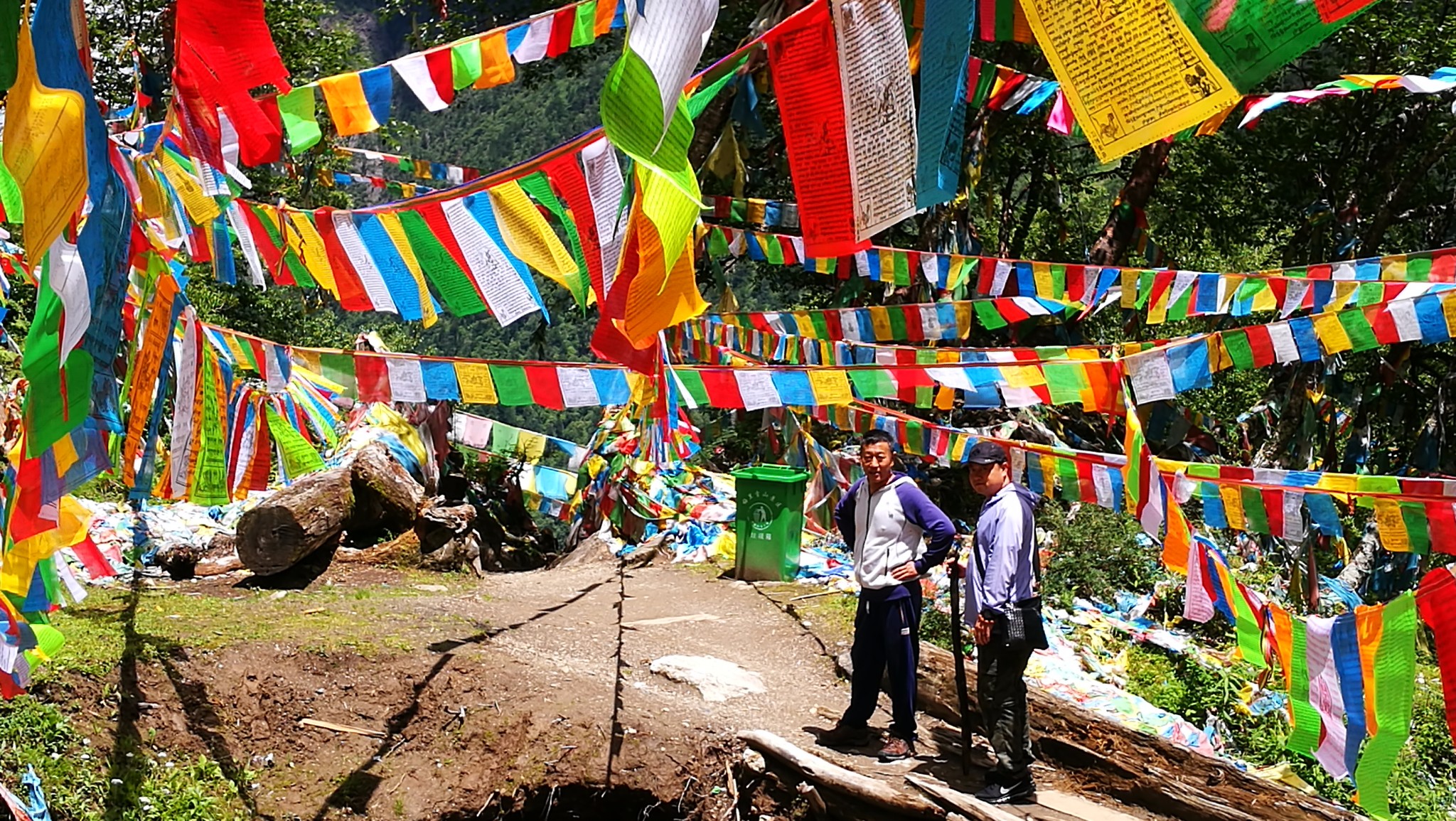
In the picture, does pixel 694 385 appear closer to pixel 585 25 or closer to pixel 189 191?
pixel 585 25

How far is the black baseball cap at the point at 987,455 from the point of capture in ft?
19.0

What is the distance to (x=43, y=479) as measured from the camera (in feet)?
12.2

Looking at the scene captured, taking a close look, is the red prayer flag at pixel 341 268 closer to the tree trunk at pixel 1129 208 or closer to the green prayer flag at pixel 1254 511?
the green prayer flag at pixel 1254 511

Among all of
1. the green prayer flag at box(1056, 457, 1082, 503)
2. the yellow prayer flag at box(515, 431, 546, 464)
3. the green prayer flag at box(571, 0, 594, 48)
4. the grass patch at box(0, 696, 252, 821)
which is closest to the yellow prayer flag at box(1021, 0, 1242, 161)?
the green prayer flag at box(571, 0, 594, 48)

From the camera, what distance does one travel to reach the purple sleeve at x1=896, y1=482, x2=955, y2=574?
603 cm

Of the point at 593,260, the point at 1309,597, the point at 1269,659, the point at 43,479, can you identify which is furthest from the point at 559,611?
the point at 1309,597

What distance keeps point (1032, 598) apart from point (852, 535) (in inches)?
45.8

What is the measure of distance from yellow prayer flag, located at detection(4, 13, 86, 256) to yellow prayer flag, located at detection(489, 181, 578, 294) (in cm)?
287

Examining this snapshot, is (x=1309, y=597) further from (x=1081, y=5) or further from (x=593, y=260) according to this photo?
(x=1081, y=5)

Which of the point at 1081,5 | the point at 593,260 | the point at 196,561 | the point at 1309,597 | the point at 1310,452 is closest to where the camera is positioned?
the point at 1081,5

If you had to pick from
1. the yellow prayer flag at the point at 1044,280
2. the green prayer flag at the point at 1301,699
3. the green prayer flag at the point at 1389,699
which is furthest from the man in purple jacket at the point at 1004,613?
the yellow prayer flag at the point at 1044,280

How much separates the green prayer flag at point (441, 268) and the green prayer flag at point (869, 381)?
2.42 meters

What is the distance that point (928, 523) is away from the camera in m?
6.11

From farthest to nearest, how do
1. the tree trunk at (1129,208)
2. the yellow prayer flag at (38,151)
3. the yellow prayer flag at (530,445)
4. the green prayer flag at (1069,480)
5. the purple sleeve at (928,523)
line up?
the tree trunk at (1129,208), the yellow prayer flag at (530,445), the green prayer flag at (1069,480), the purple sleeve at (928,523), the yellow prayer flag at (38,151)
